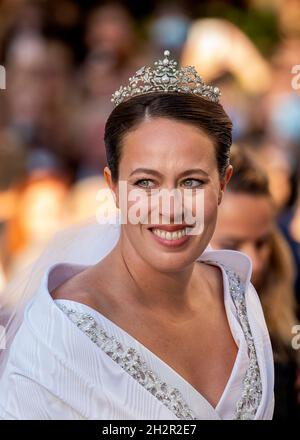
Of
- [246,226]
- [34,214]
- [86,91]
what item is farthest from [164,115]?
[86,91]

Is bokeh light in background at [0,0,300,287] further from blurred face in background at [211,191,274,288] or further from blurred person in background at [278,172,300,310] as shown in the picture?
blurred face in background at [211,191,274,288]

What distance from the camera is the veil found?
1.65m

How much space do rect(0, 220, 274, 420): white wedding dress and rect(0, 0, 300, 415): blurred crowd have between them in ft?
1.29

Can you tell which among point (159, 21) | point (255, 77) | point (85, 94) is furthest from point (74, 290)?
point (159, 21)

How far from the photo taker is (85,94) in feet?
12.2

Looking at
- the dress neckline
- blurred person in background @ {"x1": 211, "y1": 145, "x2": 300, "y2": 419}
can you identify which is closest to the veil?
the dress neckline

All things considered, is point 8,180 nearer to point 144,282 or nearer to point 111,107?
point 111,107

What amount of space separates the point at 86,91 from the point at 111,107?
6.14 ft

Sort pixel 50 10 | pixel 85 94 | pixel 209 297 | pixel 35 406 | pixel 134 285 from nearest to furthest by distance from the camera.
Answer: pixel 35 406
pixel 134 285
pixel 209 297
pixel 85 94
pixel 50 10

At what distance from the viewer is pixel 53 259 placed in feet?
5.62

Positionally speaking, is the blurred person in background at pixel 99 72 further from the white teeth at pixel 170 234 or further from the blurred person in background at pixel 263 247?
the white teeth at pixel 170 234

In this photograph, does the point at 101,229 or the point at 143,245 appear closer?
the point at 143,245

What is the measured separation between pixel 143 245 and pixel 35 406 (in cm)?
30

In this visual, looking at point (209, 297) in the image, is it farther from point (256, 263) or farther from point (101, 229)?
point (256, 263)
